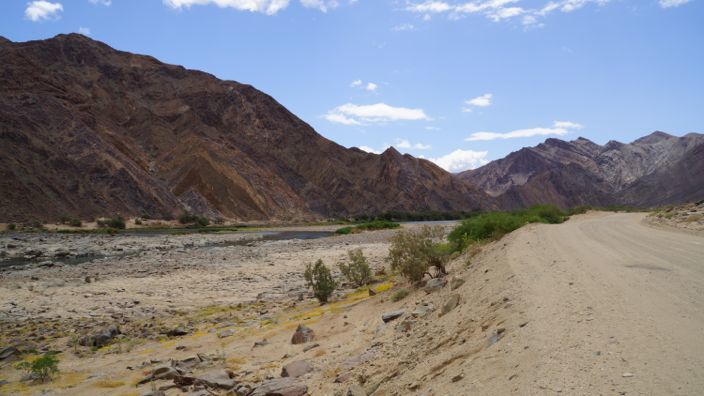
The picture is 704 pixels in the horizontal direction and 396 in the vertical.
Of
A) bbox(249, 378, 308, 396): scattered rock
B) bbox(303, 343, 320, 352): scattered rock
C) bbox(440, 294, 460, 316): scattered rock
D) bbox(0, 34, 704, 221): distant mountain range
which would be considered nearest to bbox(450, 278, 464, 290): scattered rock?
bbox(440, 294, 460, 316): scattered rock

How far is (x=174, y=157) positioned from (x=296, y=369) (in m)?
98.4

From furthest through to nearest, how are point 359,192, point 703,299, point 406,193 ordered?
point 406,193
point 359,192
point 703,299

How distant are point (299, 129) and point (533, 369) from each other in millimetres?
127743

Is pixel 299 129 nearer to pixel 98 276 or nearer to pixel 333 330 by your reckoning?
pixel 98 276

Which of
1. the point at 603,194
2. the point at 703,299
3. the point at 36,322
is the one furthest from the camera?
the point at 603,194

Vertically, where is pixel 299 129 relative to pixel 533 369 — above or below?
above

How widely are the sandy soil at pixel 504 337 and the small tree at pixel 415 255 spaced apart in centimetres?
67

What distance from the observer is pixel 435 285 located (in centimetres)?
1157

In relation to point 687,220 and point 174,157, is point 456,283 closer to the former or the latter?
point 687,220

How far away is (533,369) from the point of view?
4.69 m

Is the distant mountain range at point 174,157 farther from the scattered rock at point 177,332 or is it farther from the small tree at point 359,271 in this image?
the scattered rock at point 177,332

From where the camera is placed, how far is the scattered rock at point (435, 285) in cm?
1137

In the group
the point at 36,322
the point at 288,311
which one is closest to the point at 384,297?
the point at 288,311

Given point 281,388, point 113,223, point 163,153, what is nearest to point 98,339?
point 281,388
